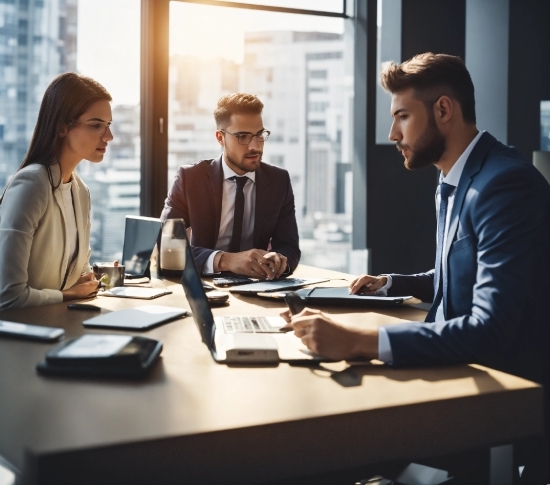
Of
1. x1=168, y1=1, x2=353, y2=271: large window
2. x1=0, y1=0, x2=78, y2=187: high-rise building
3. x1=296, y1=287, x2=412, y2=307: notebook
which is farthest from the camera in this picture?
x1=168, y1=1, x2=353, y2=271: large window

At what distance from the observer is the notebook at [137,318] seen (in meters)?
1.62

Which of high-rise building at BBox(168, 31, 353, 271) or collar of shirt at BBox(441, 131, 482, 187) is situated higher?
high-rise building at BBox(168, 31, 353, 271)

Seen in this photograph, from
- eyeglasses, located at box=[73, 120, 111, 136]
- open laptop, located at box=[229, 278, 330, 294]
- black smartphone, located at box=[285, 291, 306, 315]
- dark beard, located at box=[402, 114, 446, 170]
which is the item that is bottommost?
open laptop, located at box=[229, 278, 330, 294]

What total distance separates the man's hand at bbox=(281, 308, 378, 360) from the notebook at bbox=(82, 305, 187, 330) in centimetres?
47

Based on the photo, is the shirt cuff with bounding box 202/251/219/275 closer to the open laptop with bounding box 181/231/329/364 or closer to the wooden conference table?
→ the open laptop with bounding box 181/231/329/364

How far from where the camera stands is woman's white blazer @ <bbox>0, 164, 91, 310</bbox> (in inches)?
76.7

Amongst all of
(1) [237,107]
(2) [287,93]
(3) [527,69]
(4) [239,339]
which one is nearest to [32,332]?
(4) [239,339]

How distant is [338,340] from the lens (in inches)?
52.0

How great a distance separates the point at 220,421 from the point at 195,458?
7cm

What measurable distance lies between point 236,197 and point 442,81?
1.42 m

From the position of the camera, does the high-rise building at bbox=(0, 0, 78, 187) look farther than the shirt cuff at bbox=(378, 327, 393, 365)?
Yes

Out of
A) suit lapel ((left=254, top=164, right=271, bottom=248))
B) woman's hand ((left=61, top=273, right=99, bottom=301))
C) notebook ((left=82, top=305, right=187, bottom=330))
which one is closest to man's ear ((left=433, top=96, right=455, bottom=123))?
notebook ((left=82, top=305, right=187, bottom=330))

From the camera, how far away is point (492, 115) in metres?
4.48

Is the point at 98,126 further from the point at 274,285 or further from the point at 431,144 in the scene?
the point at 431,144
